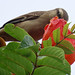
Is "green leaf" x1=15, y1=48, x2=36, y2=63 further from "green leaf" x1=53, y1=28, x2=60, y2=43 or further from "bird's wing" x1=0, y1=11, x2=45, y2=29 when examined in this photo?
"bird's wing" x1=0, y1=11, x2=45, y2=29

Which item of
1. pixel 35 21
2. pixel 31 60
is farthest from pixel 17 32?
pixel 35 21

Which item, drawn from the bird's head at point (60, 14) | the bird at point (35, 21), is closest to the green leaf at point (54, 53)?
the bird at point (35, 21)

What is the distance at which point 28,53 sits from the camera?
0.79ft

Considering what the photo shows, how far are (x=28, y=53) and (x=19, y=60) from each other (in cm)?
2

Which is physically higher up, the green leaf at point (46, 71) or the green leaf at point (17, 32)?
the green leaf at point (17, 32)

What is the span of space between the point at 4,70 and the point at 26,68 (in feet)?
0.11

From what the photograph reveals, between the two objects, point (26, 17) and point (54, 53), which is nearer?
point (54, 53)

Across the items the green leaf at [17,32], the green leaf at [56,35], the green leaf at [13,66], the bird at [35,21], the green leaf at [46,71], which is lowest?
the bird at [35,21]

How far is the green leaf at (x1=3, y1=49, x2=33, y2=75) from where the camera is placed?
0.80 ft

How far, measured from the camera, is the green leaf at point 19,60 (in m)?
0.24

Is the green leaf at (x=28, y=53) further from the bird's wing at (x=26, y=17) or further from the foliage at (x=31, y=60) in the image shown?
the bird's wing at (x=26, y=17)

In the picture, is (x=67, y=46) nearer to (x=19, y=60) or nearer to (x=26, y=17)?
(x=19, y=60)

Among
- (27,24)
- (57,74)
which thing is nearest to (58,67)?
(57,74)

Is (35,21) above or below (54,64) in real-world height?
below
